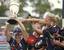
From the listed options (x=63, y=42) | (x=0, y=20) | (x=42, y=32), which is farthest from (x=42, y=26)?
(x=0, y=20)

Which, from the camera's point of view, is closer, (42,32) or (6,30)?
(42,32)

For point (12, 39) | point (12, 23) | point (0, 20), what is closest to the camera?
point (12, 23)

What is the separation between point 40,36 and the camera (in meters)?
3.38

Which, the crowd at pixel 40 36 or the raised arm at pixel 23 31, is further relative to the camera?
the raised arm at pixel 23 31

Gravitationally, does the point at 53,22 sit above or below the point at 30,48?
above

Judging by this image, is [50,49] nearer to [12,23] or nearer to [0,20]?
[12,23]

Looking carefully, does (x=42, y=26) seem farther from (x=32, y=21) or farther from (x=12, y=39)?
(x=12, y=39)

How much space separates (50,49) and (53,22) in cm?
33

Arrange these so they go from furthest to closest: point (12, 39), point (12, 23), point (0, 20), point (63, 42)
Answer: point (0, 20)
point (12, 39)
point (12, 23)
point (63, 42)

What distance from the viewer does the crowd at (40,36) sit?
3.26m

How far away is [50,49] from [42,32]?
239 millimetres

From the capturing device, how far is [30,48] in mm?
3559

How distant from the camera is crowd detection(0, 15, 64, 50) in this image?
3256 mm

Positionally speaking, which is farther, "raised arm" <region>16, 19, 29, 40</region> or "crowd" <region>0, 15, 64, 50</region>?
"raised arm" <region>16, 19, 29, 40</region>
